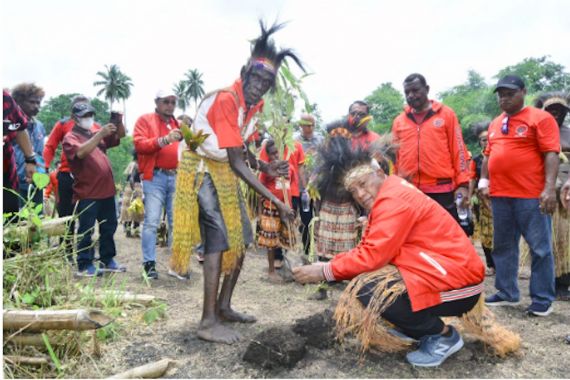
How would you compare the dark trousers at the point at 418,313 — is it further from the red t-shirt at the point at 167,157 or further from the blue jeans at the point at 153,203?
the red t-shirt at the point at 167,157

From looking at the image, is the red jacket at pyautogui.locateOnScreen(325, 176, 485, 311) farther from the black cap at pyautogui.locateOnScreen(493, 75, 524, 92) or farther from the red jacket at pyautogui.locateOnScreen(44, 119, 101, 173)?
the red jacket at pyautogui.locateOnScreen(44, 119, 101, 173)

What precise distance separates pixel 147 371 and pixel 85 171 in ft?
10.3

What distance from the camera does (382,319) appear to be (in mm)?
2998

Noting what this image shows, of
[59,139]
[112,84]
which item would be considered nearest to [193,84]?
[112,84]

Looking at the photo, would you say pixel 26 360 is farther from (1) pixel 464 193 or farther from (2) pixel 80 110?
(1) pixel 464 193

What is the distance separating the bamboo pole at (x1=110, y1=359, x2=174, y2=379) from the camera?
248cm

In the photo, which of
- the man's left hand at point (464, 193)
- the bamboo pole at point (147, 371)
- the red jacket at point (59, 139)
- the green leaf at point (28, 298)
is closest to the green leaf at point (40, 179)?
the green leaf at point (28, 298)

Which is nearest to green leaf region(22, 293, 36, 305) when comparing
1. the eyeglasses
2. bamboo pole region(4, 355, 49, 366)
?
bamboo pole region(4, 355, 49, 366)

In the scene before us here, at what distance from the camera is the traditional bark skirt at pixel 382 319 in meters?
2.73

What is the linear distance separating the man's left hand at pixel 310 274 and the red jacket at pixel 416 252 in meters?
0.04

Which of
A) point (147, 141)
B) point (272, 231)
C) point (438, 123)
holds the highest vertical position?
point (438, 123)

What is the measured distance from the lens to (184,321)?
362 cm

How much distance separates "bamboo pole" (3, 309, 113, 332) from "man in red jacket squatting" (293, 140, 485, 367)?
3.72ft

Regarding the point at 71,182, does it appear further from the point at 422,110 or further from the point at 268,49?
the point at 422,110
